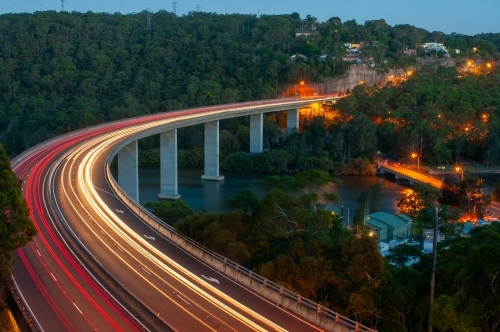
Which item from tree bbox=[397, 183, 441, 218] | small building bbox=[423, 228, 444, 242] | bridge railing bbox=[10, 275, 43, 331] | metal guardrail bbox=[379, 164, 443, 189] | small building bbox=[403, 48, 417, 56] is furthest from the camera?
small building bbox=[403, 48, 417, 56]

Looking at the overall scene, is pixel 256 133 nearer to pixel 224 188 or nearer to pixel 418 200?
pixel 224 188

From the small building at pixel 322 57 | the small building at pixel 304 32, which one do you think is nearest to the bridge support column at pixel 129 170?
the small building at pixel 322 57

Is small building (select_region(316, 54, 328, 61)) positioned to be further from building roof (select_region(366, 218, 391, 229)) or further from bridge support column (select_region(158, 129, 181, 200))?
building roof (select_region(366, 218, 391, 229))

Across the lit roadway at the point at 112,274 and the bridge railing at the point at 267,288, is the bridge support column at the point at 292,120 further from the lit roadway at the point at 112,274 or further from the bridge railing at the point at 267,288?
the bridge railing at the point at 267,288

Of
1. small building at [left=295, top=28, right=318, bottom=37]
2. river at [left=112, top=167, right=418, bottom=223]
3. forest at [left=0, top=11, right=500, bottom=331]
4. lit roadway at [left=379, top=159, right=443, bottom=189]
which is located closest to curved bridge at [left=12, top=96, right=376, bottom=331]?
forest at [left=0, top=11, right=500, bottom=331]

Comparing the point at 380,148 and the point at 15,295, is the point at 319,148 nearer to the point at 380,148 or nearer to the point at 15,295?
the point at 380,148
